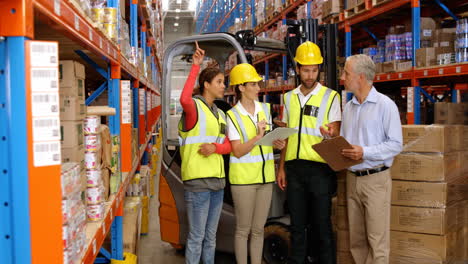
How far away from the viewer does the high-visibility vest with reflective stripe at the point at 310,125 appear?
3.65 metres

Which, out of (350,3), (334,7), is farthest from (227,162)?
(334,7)

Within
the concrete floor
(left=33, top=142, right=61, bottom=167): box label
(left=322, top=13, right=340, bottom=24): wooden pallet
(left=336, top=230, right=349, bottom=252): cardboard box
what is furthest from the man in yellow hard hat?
(left=322, top=13, right=340, bottom=24): wooden pallet

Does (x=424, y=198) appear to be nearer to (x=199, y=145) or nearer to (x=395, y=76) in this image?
(x=199, y=145)

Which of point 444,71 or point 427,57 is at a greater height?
point 427,57

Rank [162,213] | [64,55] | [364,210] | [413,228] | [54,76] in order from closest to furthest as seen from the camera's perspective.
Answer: [54,76] < [64,55] < [364,210] < [413,228] < [162,213]

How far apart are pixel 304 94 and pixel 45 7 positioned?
8.84 feet

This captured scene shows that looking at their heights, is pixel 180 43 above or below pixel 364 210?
above

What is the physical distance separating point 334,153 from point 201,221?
1142 mm

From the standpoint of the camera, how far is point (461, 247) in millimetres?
4051

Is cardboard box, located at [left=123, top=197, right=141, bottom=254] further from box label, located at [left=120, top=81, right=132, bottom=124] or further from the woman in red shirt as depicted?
box label, located at [left=120, top=81, right=132, bottom=124]

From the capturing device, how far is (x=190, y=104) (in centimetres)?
341

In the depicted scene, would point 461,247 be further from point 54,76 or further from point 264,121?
point 54,76

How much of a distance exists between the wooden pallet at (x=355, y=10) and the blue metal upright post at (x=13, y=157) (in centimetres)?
585

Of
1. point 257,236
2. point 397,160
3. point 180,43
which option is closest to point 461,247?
point 397,160
